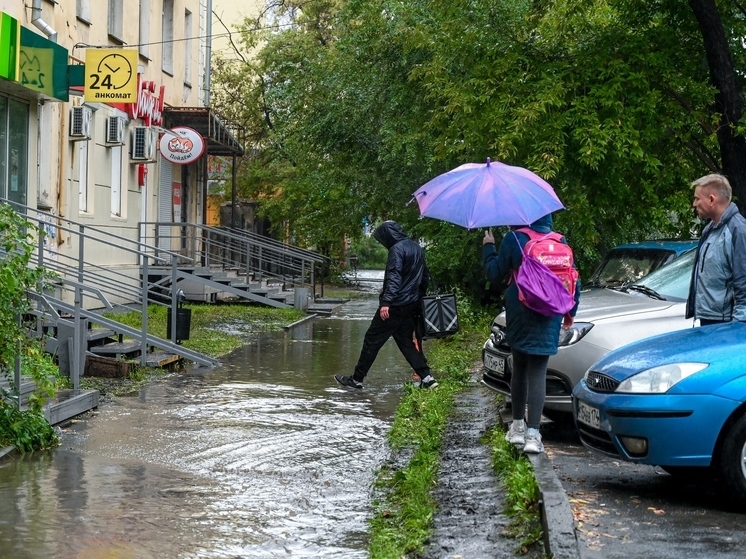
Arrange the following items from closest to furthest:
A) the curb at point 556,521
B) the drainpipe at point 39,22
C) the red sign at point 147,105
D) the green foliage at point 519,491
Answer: the curb at point 556,521, the green foliage at point 519,491, the drainpipe at point 39,22, the red sign at point 147,105

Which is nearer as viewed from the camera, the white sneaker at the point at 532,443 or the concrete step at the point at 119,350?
the white sneaker at the point at 532,443

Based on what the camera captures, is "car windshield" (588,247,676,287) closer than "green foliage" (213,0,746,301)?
Yes

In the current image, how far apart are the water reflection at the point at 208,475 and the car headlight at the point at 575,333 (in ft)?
5.35

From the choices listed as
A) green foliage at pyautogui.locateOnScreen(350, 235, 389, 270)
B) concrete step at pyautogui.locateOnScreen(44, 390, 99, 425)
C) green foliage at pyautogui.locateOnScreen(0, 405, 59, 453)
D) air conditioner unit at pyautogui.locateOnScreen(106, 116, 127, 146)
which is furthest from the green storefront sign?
green foliage at pyautogui.locateOnScreen(350, 235, 389, 270)

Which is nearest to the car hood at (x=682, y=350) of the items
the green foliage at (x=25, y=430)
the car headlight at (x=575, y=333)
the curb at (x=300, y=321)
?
the car headlight at (x=575, y=333)

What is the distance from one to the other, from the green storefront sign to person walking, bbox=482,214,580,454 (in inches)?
374

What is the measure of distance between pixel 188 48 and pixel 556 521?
24106 millimetres

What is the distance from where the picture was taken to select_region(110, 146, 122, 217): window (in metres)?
22.2

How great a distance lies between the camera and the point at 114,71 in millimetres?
16812

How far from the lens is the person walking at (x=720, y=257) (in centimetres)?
717

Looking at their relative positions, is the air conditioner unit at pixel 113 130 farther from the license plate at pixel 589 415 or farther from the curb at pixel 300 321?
the license plate at pixel 589 415

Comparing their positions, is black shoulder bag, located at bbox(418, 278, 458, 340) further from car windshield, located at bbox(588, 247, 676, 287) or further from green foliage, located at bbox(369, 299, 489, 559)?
car windshield, located at bbox(588, 247, 676, 287)

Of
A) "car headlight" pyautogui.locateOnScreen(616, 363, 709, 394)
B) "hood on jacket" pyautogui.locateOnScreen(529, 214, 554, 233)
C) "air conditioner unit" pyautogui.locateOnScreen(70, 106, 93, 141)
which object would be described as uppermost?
"air conditioner unit" pyautogui.locateOnScreen(70, 106, 93, 141)

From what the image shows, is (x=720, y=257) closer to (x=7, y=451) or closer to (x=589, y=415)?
(x=589, y=415)
